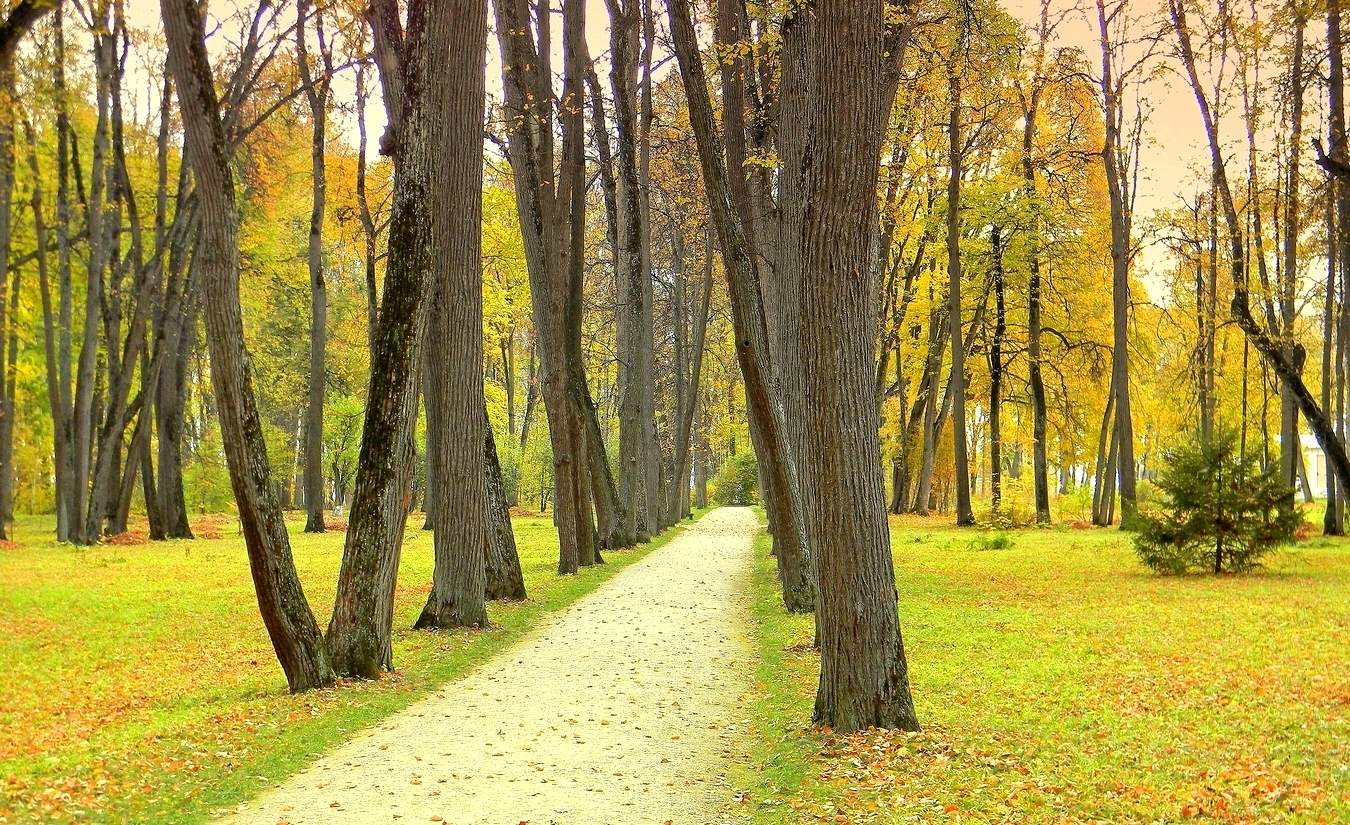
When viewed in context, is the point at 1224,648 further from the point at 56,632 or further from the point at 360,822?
the point at 56,632

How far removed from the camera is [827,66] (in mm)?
6293

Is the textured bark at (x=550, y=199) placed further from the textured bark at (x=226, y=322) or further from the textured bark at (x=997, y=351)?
the textured bark at (x=997, y=351)

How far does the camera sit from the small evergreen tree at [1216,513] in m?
14.8

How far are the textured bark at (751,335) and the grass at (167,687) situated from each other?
3.43 m

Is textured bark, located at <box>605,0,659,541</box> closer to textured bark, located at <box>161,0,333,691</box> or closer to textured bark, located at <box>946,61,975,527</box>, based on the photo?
textured bark, located at <box>946,61,975,527</box>

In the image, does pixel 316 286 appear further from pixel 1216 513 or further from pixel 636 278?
pixel 1216 513

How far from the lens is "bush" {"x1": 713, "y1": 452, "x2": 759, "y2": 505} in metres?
60.4

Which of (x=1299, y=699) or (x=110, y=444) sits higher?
(x=110, y=444)

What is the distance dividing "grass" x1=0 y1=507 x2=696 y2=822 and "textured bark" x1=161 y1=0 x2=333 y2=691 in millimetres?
1017

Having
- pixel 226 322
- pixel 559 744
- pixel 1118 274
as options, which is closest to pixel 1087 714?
pixel 559 744

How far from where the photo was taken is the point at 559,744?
6707 mm

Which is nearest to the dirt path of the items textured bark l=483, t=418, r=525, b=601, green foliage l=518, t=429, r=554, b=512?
textured bark l=483, t=418, r=525, b=601

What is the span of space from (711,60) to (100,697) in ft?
33.6

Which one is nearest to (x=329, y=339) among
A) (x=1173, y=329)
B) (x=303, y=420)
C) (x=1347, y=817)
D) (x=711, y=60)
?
(x=303, y=420)
